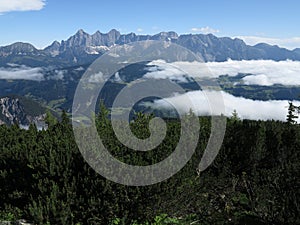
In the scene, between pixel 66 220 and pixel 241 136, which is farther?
pixel 241 136

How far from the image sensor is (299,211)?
7395 millimetres

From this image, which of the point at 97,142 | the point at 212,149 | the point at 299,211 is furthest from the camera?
the point at 212,149

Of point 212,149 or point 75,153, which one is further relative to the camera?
point 212,149

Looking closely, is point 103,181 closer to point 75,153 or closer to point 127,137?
point 75,153

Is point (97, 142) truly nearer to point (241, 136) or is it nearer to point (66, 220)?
point (66, 220)

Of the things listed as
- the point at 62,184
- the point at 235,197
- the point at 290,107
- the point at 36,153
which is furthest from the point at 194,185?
the point at 290,107

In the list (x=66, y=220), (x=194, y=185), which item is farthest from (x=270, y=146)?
(x=66, y=220)

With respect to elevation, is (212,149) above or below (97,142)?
below

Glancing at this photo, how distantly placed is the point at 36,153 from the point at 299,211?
8250 millimetres

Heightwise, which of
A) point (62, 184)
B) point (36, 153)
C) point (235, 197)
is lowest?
point (235, 197)

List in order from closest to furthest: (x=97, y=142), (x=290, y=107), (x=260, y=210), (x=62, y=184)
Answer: (x=260, y=210) → (x=62, y=184) → (x=97, y=142) → (x=290, y=107)

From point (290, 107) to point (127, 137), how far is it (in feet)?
96.1

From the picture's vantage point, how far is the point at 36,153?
11.1 meters

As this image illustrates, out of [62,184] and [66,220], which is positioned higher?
[62,184]
